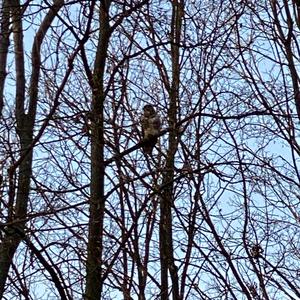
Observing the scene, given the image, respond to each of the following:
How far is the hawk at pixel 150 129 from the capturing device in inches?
255

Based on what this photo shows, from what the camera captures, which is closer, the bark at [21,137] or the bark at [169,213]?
the bark at [21,137]

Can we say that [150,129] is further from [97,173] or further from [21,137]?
[21,137]

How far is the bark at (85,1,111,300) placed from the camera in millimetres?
5605

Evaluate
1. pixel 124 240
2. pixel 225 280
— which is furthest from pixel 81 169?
pixel 225 280

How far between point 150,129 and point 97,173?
83 cm

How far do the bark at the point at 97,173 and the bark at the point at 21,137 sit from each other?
0.49 m

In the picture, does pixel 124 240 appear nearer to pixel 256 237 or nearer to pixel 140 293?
pixel 140 293

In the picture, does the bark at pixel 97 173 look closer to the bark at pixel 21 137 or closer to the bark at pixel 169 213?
the bark at pixel 21 137

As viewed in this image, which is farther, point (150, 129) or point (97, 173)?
point (150, 129)

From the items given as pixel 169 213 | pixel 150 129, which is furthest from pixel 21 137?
pixel 169 213

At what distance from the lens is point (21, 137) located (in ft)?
22.9

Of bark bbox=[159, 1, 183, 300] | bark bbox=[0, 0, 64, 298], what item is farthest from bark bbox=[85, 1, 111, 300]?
bark bbox=[159, 1, 183, 300]

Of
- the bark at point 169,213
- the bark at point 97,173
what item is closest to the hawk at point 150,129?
the bark at point 169,213

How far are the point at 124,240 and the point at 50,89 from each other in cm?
163
